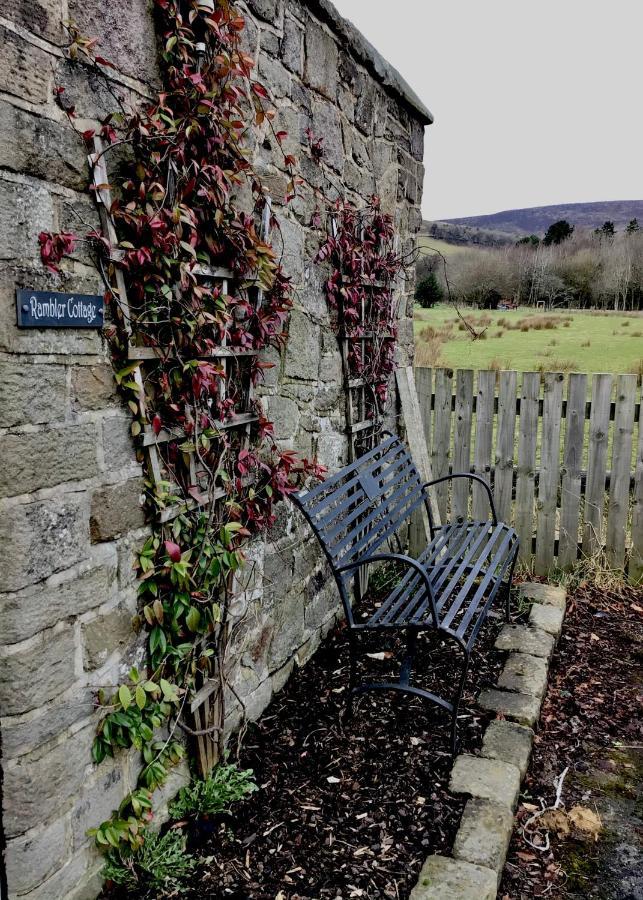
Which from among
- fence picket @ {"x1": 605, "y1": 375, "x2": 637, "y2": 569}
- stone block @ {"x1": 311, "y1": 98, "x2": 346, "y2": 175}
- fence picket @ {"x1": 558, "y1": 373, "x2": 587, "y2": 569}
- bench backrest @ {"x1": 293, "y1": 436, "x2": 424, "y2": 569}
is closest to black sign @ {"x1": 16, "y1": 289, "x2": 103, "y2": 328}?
bench backrest @ {"x1": 293, "y1": 436, "x2": 424, "y2": 569}

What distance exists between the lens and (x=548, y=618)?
161 inches

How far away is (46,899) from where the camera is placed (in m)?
1.94

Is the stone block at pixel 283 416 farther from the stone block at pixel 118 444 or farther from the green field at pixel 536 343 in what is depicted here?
the green field at pixel 536 343

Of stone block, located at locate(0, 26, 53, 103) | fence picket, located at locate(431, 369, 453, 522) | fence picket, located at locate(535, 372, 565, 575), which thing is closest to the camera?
stone block, located at locate(0, 26, 53, 103)

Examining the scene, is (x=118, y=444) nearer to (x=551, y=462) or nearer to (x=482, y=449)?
(x=482, y=449)

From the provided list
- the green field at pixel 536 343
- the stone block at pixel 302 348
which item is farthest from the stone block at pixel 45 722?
the green field at pixel 536 343

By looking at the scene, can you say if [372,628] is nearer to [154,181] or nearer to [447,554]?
[447,554]

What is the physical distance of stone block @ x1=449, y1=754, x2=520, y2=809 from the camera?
2555 millimetres

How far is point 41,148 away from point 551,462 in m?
4.09

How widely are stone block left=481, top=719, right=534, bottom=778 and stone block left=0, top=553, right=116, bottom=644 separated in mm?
1751

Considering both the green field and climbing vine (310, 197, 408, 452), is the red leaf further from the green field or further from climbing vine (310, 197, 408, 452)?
the green field

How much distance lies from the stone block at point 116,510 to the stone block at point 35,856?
0.83 metres

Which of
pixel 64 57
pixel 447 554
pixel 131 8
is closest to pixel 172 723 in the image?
pixel 447 554

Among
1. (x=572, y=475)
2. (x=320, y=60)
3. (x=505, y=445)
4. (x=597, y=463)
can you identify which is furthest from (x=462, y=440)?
(x=320, y=60)
